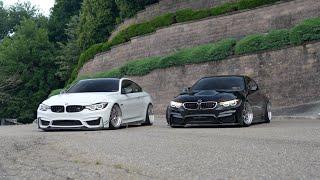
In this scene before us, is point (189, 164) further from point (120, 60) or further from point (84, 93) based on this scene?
point (120, 60)

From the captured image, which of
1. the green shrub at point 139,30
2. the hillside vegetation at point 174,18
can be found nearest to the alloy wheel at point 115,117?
the hillside vegetation at point 174,18

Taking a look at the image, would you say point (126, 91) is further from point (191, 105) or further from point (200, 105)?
point (200, 105)

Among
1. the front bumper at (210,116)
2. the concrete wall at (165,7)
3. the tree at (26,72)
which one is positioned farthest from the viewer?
the tree at (26,72)

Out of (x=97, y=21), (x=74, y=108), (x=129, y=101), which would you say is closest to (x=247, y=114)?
(x=129, y=101)

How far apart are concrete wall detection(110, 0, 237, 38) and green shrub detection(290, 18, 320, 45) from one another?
9.23 metres

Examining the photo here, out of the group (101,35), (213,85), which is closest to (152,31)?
(101,35)

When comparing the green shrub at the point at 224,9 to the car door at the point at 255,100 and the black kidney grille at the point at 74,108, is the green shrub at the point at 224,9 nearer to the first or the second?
the car door at the point at 255,100

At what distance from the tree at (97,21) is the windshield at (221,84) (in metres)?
29.8

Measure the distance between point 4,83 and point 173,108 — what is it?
139 ft

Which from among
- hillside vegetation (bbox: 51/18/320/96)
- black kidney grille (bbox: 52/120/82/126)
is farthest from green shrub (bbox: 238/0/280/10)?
black kidney grille (bbox: 52/120/82/126)

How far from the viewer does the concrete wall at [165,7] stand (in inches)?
1383

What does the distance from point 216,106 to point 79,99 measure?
3.54 meters

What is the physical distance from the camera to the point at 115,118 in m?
16.6

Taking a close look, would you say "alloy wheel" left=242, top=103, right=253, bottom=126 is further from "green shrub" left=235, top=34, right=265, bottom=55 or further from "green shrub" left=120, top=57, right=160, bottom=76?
"green shrub" left=120, top=57, right=160, bottom=76
